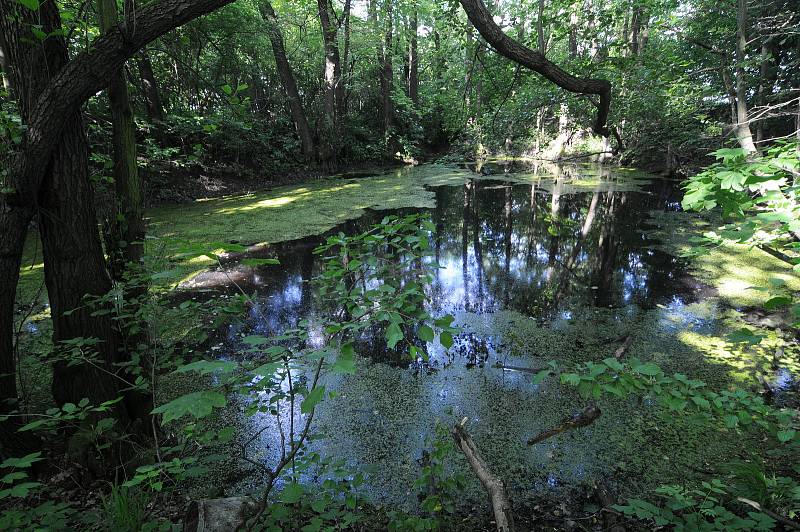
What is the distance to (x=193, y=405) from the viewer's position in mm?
721

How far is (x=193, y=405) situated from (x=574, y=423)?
2.21 meters

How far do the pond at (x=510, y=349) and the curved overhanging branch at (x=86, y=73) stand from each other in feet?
2.71

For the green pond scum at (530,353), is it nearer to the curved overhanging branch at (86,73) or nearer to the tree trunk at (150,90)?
the curved overhanging branch at (86,73)

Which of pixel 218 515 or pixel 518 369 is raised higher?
pixel 218 515

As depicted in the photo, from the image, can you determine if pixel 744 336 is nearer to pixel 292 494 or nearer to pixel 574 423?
pixel 574 423

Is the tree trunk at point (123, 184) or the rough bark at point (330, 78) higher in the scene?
the rough bark at point (330, 78)

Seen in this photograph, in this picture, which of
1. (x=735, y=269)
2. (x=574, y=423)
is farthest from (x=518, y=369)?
(x=735, y=269)

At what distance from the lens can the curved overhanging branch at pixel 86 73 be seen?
1.39m

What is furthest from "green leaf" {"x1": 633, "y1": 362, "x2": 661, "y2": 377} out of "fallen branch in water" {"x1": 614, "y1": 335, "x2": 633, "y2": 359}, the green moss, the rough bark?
the rough bark

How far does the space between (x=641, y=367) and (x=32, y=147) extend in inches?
89.9

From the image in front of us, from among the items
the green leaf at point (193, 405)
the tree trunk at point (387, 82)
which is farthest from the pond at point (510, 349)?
the tree trunk at point (387, 82)

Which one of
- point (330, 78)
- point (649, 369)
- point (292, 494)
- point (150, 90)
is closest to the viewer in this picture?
point (292, 494)

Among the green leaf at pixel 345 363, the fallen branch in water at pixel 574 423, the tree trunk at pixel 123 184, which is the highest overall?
the tree trunk at pixel 123 184

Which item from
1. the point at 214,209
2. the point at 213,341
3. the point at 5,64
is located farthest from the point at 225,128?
the point at 5,64
